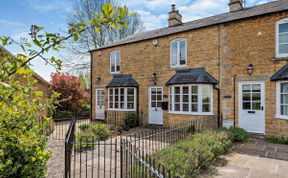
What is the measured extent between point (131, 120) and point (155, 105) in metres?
1.82

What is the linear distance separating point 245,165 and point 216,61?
6.16m

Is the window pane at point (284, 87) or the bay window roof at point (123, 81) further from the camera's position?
the bay window roof at point (123, 81)

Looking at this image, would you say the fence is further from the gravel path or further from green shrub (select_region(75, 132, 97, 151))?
the gravel path

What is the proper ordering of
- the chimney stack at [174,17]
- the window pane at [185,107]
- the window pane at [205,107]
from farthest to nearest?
the chimney stack at [174,17] → the window pane at [185,107] → the window pane at [205,107]

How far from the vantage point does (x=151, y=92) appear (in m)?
12.8

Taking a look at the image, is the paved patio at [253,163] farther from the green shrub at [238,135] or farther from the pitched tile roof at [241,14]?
the pitched tile roof at [241,14]

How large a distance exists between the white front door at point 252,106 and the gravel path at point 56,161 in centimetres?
815

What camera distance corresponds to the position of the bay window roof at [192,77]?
33.6 ft

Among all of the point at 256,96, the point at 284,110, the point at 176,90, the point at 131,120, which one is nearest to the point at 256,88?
the point at 256,96

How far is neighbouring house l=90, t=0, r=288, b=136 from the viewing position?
8852mm

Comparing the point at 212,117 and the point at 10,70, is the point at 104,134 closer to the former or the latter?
the point at 212,117

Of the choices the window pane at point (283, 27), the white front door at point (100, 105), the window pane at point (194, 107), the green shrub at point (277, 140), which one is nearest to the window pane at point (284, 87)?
the green shrub at point (277, 140)

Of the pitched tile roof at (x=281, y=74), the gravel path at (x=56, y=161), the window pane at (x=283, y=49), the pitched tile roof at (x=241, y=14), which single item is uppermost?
the pitched tile roof at (x=241, y=14)

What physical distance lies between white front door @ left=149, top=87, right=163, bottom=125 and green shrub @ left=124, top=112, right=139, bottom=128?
0.93 metres
